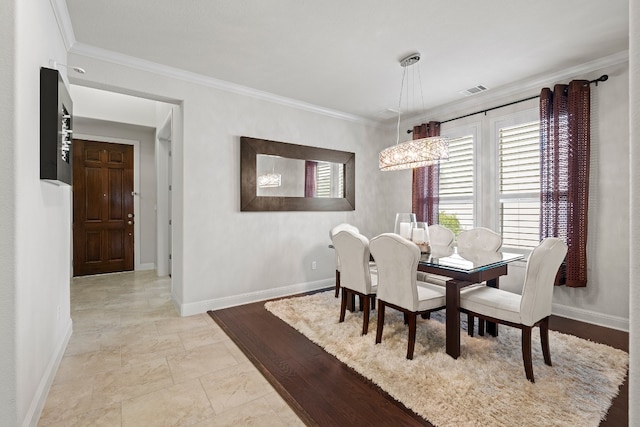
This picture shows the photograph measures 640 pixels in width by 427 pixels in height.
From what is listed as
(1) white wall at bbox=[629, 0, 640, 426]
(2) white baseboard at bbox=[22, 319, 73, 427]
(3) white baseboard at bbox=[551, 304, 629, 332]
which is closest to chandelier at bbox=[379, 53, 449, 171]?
(3) white baseboard at bbox=[551, 304, 629, 332]

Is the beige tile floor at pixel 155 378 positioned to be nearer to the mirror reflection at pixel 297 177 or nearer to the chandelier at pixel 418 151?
the mirror reflection at pixel 297 177

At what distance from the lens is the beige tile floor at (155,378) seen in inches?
71.4

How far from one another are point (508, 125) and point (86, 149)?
6.58 metres

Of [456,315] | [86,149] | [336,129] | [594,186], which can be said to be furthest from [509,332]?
[86,149]

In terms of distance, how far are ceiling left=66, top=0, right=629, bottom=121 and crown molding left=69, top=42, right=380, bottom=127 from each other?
7 centimetres

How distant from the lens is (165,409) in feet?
6.15

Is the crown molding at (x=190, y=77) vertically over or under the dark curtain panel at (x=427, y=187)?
over

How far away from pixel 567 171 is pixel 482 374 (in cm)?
238

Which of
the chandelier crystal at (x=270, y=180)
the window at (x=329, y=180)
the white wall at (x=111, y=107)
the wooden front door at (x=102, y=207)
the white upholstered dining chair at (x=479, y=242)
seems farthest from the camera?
the wooden front door at (x=102, y=207)

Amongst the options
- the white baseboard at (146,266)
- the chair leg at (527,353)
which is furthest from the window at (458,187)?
the white baseboard at (146,266)

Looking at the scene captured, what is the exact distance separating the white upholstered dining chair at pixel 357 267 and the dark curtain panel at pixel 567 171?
207cm

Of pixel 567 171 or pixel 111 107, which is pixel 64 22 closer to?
pixel 111 107

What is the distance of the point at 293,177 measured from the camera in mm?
4297

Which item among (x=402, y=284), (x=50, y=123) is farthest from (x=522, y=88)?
(x=50, y=123)
